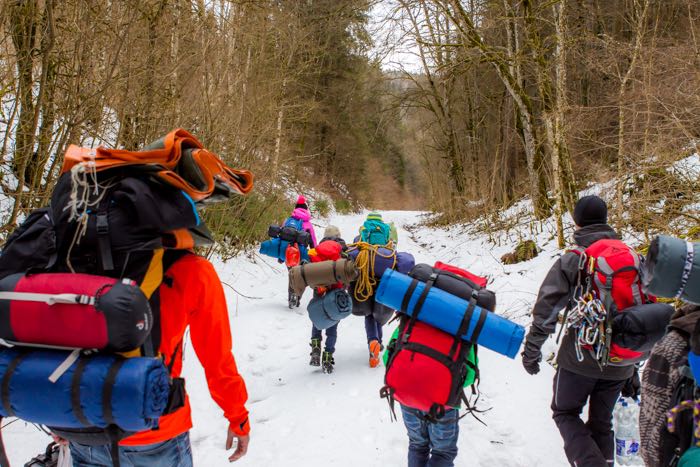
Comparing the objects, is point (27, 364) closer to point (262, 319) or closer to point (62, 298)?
point (62, 298)

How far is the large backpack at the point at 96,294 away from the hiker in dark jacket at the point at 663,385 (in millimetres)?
1864

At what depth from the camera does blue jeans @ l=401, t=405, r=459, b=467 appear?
260cm

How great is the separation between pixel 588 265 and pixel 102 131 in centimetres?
495

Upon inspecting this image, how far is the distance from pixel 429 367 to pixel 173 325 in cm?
139

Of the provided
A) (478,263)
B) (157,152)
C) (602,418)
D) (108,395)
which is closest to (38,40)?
(157,152)

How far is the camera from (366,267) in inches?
174

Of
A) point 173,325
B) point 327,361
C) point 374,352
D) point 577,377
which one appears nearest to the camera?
point 173,325

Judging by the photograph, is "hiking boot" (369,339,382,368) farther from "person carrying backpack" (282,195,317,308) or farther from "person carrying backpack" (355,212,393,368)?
"person carrying backpack" (282,195,317,308)

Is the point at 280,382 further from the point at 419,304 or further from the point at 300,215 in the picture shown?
the point at 300,215

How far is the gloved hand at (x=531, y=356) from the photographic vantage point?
309cm

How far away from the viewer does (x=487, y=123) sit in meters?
19.6

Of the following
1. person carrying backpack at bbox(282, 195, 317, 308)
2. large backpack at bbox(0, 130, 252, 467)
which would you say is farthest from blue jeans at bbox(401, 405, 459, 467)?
person carrying backpack at bbox(282, 195, 317, 308)

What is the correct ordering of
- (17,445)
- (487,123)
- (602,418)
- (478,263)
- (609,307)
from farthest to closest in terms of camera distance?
(487,123) < (478,263) < (17,445) < (602,418) < (609,307)

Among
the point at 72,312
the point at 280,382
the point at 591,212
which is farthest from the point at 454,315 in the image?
the point at 280,382
